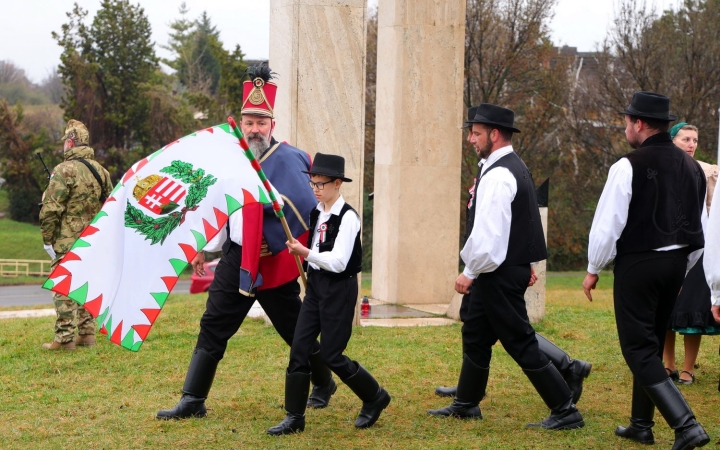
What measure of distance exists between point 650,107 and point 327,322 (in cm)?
233

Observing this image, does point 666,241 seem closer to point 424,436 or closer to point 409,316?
point 424,436

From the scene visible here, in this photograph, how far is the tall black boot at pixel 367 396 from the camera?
6242 mm

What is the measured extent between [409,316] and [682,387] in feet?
14.9

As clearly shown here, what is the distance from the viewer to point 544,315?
11.4 meters

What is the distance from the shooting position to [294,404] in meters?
6.17

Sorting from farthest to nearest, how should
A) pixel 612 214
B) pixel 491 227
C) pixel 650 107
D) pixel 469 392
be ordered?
1. pixel 469 392
2. pixel 491 227
3. pixel 650 107
4. pixel 612 214

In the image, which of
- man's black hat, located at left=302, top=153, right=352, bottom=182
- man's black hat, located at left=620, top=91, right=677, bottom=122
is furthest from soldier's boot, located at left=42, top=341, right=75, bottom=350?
man's black hat, located at left=620, top=91, right=677, bottom=122

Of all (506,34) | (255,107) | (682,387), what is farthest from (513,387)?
(506,34)

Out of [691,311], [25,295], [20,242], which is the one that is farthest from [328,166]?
[20,242]

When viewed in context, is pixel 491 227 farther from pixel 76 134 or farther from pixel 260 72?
pixel 76 134

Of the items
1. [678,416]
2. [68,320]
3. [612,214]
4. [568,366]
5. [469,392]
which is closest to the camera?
[678,416]

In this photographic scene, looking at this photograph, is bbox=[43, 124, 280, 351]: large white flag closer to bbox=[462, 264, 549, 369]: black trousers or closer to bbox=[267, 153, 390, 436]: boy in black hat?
bbox=[267, 153, 390, 436]: boy in black hat

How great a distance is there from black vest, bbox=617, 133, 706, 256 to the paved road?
63.2 ft

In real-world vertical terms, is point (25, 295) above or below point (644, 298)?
below
